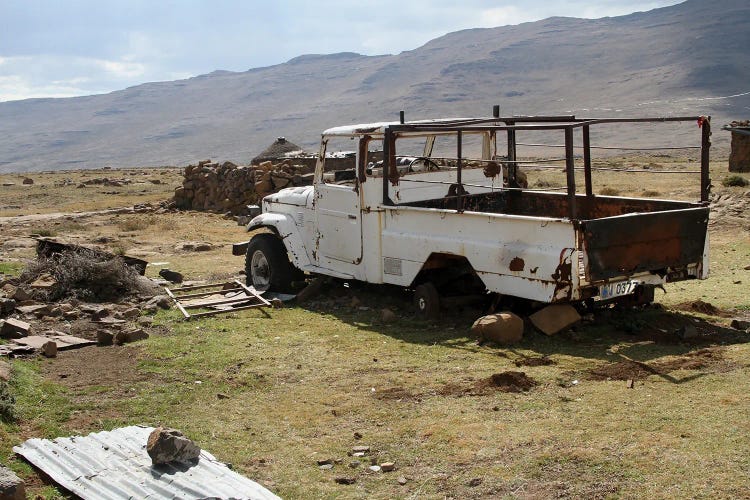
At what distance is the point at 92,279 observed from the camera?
11.4 metres

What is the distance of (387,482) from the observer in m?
5.39

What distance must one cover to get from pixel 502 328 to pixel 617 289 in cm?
114

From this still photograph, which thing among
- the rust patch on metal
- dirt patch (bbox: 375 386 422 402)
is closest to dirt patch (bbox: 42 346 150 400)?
dirt patch (bbox: 375 386 422 402)

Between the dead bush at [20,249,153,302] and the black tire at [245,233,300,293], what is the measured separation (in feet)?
4.44

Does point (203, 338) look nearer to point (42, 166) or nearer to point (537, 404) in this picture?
point (537, 404)

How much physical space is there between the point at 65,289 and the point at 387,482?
7163mm

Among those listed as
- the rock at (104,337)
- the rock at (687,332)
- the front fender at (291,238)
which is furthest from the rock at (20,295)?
the rock at (687,332)

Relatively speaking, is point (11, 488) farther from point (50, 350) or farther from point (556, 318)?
point (556, 318)

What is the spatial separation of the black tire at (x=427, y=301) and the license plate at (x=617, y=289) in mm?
1861

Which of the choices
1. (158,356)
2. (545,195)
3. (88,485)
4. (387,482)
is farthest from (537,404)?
(545,195)

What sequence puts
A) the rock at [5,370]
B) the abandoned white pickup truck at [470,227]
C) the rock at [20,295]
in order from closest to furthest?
the rock at [5,370] → the abandoned white pickup truck at [470,227] → the rock at [20,295]

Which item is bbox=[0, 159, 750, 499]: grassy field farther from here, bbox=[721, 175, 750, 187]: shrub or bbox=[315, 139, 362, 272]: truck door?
bbox=[721, 175, 750, 187]: shrub

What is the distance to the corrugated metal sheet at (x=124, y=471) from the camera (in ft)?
16.4

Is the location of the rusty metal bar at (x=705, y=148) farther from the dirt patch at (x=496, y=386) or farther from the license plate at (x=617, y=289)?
the dirt patch at (x=496, y=386)
